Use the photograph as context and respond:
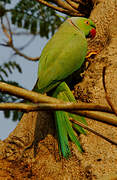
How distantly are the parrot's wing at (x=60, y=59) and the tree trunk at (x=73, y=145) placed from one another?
0.47 ft

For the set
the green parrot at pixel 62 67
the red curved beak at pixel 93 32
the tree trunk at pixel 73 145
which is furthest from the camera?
the red curved beak at pixel 93 32

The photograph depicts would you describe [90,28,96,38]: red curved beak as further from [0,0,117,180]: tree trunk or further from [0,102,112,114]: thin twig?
[0,102,112,114]: thin twig

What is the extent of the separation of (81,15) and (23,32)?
216cm

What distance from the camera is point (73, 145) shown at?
1.68 meters

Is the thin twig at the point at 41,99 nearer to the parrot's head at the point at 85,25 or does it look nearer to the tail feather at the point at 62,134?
the tail feather at the point at 62,134

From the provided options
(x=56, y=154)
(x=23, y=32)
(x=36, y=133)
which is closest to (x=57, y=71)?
(x=36, y=133)

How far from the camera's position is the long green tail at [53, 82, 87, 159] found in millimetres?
1656

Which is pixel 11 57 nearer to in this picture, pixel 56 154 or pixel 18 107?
pixel 56 154

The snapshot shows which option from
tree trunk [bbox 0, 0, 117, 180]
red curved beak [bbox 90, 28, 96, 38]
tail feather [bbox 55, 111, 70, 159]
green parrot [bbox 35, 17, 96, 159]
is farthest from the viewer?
red curved beak [bbox 90, 28, 96, 38]

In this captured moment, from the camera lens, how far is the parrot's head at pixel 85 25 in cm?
240

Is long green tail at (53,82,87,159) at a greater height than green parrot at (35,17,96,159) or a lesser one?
lesser

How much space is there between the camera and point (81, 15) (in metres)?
2.82

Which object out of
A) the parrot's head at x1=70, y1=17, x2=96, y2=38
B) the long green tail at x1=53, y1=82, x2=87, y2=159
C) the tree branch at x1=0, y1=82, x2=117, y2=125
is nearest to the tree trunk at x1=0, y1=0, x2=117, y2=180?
the long green tail at x1=53, y1=82, x2=87, y2=159

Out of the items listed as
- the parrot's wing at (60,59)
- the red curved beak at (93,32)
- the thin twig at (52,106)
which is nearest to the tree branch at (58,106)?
the thin twig at (52,106)
